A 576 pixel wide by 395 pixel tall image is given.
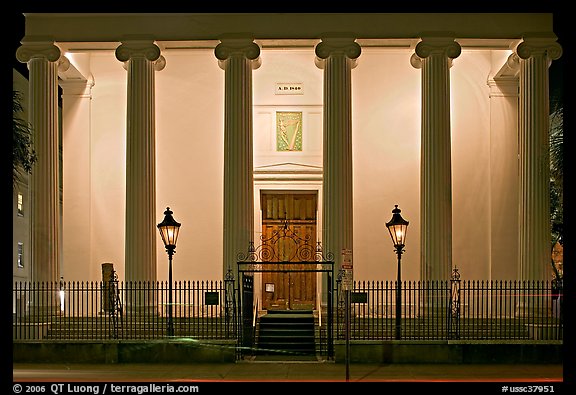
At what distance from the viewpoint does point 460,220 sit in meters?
31.4

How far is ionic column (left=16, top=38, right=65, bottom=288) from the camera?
2680cm

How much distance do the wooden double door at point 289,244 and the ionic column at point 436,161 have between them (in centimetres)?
Result: 525

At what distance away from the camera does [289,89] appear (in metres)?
31.8

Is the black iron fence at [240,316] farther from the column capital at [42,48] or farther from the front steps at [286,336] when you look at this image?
the column capital at [42,48]

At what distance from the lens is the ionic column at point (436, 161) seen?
26.6 m

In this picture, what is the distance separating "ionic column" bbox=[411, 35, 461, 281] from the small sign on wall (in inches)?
223

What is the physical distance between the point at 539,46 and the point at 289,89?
8462 millimetres

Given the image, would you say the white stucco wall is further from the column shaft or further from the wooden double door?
the column shaft

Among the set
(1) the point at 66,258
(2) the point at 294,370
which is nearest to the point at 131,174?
(1) the point at 66,258

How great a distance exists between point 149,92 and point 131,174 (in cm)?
236

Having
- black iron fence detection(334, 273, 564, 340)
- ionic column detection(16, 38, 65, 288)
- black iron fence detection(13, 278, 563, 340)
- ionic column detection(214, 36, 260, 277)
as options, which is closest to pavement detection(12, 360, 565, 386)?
black iron fence detection(13, 278, 563, 340)

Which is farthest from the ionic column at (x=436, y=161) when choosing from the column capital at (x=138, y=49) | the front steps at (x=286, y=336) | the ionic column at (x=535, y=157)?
the column capital at (x=138, y=49)

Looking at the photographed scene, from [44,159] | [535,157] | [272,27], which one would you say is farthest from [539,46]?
[44,159]

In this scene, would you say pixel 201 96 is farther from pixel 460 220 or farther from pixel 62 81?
pixel 460 220
